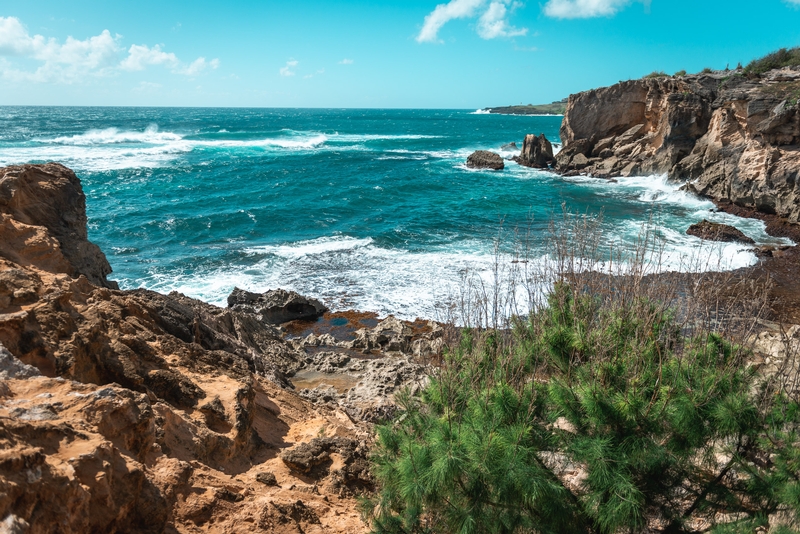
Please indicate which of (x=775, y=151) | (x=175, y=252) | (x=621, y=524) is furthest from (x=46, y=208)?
(x=775, y=151)

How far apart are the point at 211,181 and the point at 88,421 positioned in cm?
4363

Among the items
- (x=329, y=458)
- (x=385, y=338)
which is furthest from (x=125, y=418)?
(x=385, y=338)

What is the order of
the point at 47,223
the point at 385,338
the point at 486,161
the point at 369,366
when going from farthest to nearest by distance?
1. the point at 486,161
2. the point at 385,338
3. the point at 369,366
4. the point at 47,223

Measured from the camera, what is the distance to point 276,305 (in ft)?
60.3

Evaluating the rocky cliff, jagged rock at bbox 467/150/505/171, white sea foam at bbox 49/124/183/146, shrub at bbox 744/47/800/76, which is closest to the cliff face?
shrub at bbox 744/47/800/76

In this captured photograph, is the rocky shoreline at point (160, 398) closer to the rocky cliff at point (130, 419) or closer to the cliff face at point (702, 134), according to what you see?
the rocky cliff at point (130, 419)

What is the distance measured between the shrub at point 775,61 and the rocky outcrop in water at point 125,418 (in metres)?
39.2

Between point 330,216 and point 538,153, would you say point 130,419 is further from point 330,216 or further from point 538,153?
point 538,153

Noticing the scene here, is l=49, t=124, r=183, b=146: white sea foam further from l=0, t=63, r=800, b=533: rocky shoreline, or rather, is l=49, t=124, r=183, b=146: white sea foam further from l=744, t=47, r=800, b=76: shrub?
l=744, t=47, r=800, b=76: shrub

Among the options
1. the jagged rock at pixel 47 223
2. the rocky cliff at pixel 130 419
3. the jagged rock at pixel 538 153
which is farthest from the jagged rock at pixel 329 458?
the jagged rock at pixel 538 153

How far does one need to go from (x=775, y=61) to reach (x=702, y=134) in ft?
21.2

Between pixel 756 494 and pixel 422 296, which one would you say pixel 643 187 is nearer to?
pixel 422 296

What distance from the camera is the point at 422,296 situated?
66.2 feet

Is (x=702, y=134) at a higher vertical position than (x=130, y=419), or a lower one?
higher
